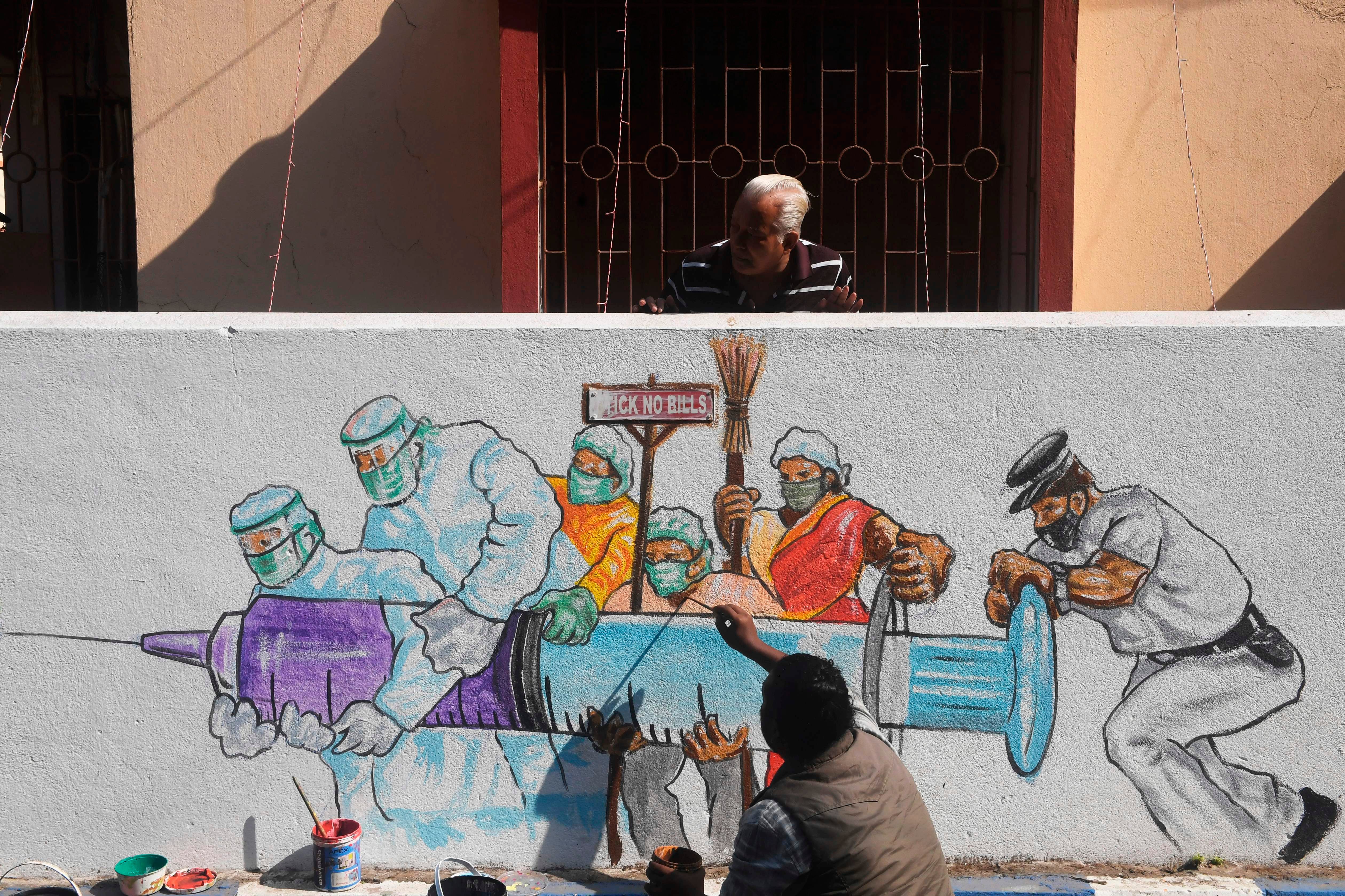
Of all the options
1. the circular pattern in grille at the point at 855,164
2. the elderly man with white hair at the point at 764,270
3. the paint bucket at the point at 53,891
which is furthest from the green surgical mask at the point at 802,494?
the circular pattern in grille at the point at 855,164

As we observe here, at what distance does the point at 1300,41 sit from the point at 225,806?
5.59 meters

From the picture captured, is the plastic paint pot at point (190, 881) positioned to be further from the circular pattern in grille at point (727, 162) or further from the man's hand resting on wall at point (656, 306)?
the circular pattern in grille at point (727, 162)

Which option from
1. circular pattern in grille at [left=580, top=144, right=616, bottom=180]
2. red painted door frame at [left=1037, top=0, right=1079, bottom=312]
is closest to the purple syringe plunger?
circular pattern in grille at [left=580, top=144, right=616, bottom=180]

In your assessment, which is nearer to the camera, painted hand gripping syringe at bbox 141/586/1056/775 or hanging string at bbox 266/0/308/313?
painted hand gripping syringe at bbox 141/586/1056/775

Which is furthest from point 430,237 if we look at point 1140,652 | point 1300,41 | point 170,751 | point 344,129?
→ point 1300,41

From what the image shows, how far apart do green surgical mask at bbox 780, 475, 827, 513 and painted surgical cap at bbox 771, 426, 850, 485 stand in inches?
2.2

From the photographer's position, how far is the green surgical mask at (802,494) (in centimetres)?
361

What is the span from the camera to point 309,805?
3604mm

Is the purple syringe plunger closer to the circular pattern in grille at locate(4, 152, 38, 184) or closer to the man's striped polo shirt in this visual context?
the man's striped polo shirt

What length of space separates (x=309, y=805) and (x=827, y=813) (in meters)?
1.95

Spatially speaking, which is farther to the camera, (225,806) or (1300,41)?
(1300,41)

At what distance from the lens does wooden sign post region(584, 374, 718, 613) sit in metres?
3.62

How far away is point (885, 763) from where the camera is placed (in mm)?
2607

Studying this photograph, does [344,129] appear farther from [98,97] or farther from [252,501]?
[252,501]
